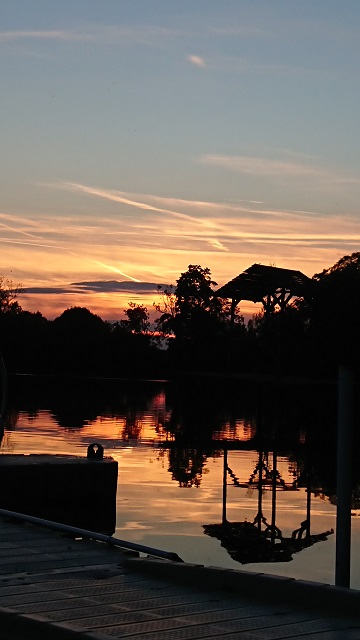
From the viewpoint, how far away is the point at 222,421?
25.0 metres

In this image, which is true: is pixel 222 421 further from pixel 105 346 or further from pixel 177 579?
pixel 105 346

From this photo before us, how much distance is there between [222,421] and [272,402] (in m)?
11.2

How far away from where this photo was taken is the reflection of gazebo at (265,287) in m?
55.5

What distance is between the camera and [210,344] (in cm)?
8025

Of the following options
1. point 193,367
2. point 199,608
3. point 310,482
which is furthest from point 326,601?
point 193,367

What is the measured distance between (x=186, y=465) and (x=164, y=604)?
990cm

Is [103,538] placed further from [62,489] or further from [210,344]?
[210,344]

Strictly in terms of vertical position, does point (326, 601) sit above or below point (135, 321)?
below

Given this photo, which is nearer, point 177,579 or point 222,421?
point 177,579

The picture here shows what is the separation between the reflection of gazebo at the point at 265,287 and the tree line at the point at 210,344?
3.85 ft

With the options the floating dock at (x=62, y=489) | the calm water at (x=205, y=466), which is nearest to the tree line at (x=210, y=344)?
the calm water at (x=205, y=466)

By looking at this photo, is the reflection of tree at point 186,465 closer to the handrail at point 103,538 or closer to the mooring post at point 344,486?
the handrail at point 103,538

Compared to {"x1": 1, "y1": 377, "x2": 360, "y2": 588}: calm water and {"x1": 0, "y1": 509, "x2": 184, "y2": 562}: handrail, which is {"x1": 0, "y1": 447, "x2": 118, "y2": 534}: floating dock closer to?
{"x1": 1, "y1": 377, "x2": 360, "y2": 588}: calm water

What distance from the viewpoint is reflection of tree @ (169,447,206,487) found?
531 inches
